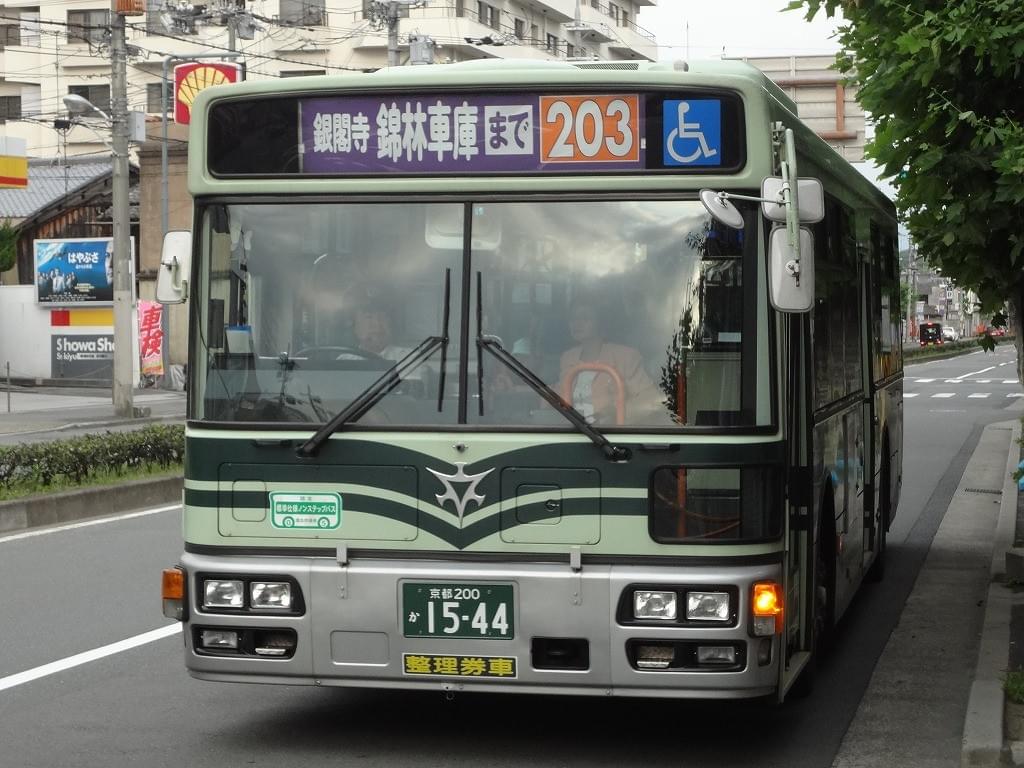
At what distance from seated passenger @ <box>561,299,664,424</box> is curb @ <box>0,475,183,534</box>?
9.83 meters

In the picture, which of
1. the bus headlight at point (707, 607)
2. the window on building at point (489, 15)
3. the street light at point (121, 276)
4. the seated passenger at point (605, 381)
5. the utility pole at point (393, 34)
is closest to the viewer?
the bus headlight at point (707, 607)

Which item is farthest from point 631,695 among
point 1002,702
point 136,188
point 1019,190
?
point 136,188

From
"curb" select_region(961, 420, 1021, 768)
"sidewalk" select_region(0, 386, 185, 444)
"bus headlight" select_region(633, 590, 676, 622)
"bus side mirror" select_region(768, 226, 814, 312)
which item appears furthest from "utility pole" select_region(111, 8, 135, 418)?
"bus side mirror" select_region(768, 226, 814, 312)

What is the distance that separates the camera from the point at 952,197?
9.39 metres

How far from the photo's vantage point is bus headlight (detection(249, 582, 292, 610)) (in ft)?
22.8

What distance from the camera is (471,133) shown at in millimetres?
7016

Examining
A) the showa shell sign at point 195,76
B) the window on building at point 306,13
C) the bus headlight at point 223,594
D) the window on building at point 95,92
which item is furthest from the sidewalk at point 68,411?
the window on building at point 95,92

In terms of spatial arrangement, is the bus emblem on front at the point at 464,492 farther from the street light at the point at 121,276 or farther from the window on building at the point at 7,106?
the window on building at the point at 7,106

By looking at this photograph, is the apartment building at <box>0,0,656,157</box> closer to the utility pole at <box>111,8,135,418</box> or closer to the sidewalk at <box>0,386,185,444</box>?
the sidewalk at <box>0,386,185,444</box>

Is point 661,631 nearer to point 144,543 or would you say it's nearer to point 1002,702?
point 1002,702

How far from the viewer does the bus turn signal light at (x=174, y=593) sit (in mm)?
7203

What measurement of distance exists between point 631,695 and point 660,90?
2413 millimetres

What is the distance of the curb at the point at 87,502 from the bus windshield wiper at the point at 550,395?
9640 mm

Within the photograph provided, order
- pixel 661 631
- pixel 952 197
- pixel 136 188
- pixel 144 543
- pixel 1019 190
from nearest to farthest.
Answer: pixel 661 631
pixel 1019 190
pixel 952 197
pixel 144 543
pixel 136 188
